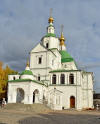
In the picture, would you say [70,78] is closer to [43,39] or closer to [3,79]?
[43,39]

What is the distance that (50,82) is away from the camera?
122 feet

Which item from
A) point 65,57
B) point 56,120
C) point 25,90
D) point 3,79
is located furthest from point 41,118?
point 65,57

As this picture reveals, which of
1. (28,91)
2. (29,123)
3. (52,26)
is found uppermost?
(52,26)

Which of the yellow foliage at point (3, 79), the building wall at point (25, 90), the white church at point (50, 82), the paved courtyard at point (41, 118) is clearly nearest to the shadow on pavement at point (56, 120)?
the paved courtyard at point (41, 118)

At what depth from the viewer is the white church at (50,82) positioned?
31391 millimetres

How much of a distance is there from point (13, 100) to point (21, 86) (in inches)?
109

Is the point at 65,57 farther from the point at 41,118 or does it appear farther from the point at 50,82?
the point at 41,118

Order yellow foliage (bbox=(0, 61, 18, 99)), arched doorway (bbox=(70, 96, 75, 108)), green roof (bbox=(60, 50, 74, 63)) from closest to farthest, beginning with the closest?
arched doorway (bbox=(70, 96, 75, 108)), yellow foliage (bbox=(0, 61, 18, 99)), green roof (bbox=(60, 50, 74, 63))

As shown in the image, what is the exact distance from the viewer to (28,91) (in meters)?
29.9

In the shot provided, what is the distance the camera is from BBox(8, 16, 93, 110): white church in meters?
31.4

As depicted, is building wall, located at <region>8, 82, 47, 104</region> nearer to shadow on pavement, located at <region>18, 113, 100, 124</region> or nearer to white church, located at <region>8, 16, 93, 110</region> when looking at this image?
white church, located at <region>8, 16, 93, 110</region>

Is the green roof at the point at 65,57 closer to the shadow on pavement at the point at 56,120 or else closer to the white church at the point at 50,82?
the white church at the point at 50,82

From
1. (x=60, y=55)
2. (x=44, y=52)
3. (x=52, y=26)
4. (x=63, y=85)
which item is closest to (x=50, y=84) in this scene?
(x=63, y=85)

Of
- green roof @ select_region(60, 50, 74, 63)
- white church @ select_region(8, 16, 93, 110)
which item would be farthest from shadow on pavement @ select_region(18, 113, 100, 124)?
green roof @ select_region(60, 50, 74, 63)
